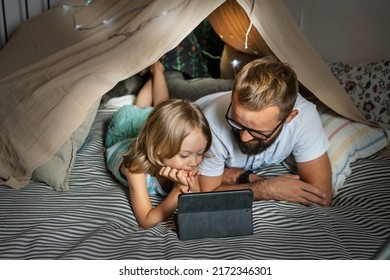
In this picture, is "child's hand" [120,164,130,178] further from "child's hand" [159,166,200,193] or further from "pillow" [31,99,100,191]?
"pillow" [31,99,100,191]

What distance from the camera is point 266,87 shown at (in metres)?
1.60

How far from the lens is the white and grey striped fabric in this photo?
57.8 inches

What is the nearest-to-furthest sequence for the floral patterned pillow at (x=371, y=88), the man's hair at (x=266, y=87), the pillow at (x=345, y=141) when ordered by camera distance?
the man's hair at (x=266, y=87) < the pillow at (x=345, y=141) < the floral patterned pillow at (x=371, y=88)

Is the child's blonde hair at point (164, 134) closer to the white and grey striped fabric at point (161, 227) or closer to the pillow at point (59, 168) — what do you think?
the white and grey striped fabric at point (161, 227)

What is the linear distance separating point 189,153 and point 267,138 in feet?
0.76

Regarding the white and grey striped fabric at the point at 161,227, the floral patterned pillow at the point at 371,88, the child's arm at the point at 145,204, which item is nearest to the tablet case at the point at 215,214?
the white and grey striped fabric at the point at 161,227

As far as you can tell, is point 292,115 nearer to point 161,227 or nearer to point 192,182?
point 192,182

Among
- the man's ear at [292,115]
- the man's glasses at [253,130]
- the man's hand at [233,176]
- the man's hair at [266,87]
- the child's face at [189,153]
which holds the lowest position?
the man's hand at [233,176]

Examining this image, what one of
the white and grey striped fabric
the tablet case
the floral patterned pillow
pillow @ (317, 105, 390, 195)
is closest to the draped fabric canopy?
pillow @ (317, 105, 390, 195)

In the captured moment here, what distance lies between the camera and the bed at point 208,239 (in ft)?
4.83

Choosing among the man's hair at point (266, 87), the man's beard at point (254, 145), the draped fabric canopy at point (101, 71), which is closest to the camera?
the man's hair at point (266, 87)

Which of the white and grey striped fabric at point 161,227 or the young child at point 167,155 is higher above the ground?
the young child at point 167,155

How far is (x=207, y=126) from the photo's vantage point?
1695 mm

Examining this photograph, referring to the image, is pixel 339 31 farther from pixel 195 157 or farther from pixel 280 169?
pixel 195 157
